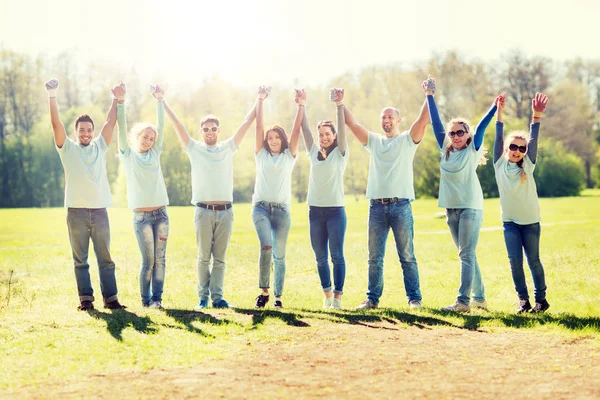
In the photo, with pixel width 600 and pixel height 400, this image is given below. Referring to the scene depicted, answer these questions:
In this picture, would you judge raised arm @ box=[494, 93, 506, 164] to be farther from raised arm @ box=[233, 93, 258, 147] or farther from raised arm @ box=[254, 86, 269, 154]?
raised arm @ box=[233, 93, 258, 147]

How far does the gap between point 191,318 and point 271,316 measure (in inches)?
35.0

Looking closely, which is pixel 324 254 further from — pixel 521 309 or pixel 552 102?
Answer: pixel 552 102

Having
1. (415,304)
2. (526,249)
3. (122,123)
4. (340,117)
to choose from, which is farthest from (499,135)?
(122,123)

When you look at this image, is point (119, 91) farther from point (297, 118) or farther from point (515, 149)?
point (515, 149)

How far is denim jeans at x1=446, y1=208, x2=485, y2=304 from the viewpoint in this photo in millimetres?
8883

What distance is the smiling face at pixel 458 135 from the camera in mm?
8875

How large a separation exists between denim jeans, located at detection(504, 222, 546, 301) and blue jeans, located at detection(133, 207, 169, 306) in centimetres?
405

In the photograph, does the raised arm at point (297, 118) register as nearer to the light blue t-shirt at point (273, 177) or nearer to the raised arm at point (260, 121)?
the light blue t-shirt at point (273, 177)

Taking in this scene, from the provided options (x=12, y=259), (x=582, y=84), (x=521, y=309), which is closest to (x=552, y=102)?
(x=582, y=84)

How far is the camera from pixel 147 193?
9.08 m

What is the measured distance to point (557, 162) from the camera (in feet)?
171

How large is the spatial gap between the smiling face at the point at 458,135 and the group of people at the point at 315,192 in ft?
0.04

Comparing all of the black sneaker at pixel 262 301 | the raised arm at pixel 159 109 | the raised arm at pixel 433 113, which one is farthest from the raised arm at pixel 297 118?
the black sneaker at pixel 262 301

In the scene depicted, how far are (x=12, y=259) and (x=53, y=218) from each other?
21553 mm
